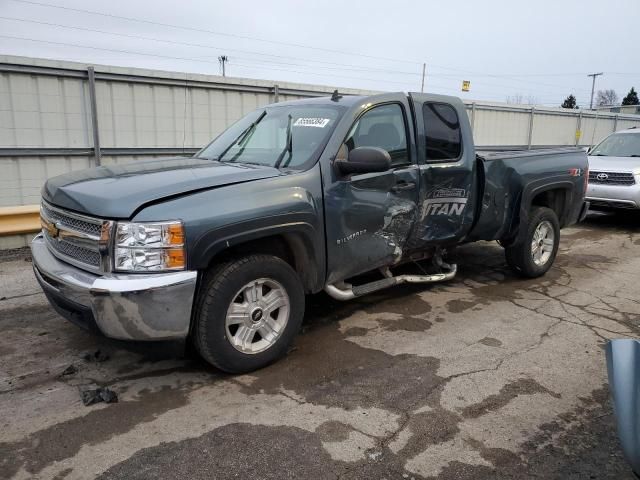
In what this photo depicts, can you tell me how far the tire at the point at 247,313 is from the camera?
3.28m

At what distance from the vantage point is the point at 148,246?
119 inches

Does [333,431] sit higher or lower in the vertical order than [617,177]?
lower

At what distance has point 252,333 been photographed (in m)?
3.54

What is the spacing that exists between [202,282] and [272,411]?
0.92m

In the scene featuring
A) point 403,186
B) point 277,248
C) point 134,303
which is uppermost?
point 403,186

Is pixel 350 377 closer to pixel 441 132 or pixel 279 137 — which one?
pixel 279 137

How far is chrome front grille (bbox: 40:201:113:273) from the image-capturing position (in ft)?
10.2

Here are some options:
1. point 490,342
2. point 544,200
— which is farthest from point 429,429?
point 544,200

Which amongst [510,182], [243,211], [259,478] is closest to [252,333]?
[243,211]

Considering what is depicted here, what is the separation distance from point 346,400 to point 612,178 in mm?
8191

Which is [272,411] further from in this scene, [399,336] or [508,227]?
[508,227]

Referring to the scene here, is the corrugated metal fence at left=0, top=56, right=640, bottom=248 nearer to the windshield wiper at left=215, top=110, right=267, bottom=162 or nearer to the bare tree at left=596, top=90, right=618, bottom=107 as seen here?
the windshield wiper at left=215, top=110, right=267, bottom=162

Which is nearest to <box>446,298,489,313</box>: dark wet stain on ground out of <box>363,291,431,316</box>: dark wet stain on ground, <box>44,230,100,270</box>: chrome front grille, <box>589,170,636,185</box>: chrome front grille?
<box>363,291,431,316</box>: dark wet stain on ground

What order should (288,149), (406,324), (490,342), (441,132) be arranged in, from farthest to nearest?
(441,132) → (406,324) → (490,342) → (288,149)
